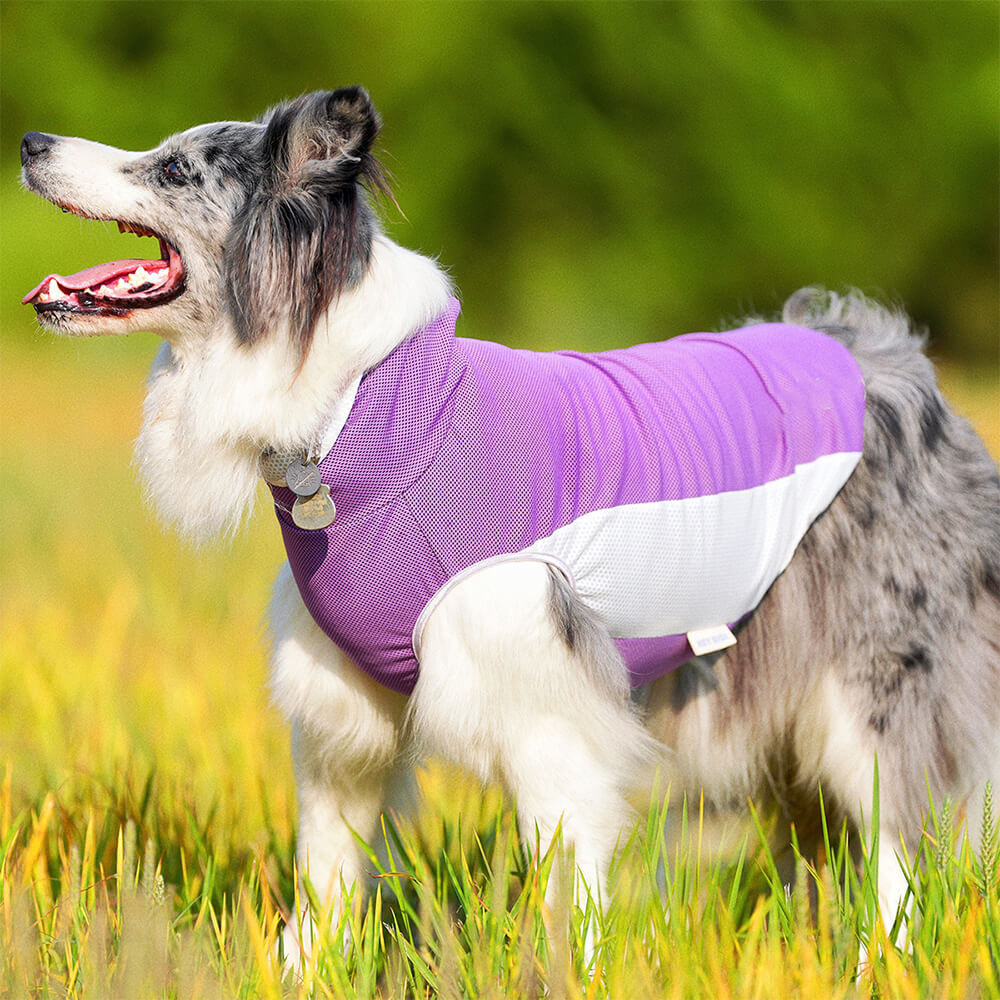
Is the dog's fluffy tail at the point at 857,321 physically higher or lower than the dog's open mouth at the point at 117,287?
lower

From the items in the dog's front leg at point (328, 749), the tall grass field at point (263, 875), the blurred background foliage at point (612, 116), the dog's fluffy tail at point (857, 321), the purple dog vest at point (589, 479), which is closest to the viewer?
the tall grass field at point (263, 875)

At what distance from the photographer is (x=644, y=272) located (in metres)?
16.6

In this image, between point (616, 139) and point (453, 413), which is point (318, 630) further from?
point (616, 139)

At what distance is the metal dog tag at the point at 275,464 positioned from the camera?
2.42 metres

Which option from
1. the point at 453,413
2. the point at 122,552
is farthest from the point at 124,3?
the point at 453,413

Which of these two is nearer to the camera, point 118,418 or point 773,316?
point 773,316

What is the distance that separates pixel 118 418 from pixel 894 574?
8.77 metres

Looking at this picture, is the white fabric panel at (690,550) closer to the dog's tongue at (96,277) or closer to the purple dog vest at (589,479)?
the purple dog vest at (589,479)

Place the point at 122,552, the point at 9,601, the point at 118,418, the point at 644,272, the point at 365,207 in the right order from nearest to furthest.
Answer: the point at 365,207, the point at 9,601, the point at 122,552, the point at 118,418, the point at 644,272

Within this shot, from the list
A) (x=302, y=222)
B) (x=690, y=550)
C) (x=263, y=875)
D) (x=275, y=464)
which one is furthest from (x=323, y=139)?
(x=263, y=875)

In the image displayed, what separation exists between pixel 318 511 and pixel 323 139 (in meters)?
0.71

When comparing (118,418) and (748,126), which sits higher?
(748,126)

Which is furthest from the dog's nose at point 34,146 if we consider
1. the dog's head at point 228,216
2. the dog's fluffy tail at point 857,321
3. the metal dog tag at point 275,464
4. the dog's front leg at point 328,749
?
the dog's fluffy tail at point 857,321

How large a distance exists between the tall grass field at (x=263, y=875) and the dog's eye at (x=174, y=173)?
2.20ft
